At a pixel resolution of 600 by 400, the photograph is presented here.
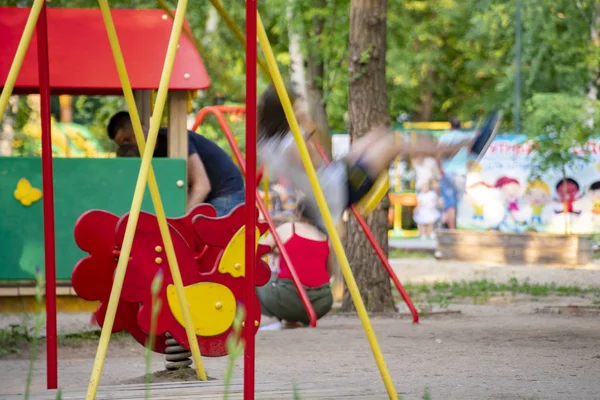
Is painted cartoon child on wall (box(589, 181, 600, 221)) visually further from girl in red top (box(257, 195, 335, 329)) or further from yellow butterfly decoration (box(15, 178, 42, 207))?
yellow butterfly decoration (box(15, 178, 42, 207))

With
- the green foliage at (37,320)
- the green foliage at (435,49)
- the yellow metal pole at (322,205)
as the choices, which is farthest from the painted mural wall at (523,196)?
the green foliage at (37,320)

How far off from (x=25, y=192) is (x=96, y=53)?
118 centimetres

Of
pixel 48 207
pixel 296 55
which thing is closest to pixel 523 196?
pixel 296 55

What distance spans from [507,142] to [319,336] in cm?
1427

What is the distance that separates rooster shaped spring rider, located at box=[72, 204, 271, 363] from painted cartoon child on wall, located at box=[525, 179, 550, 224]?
50.6ft

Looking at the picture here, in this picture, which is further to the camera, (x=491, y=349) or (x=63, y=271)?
(x=63, y=271)

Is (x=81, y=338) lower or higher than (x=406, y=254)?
higher

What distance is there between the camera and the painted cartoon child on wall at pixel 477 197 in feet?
67.2

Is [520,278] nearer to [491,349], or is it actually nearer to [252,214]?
[491,349]

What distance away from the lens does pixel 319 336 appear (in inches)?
287

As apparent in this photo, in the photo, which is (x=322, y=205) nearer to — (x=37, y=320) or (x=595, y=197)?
(x=37, y=320)

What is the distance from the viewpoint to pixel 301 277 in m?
8.12

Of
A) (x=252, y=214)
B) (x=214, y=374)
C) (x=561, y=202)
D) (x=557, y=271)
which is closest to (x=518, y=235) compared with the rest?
(x=557, y=271)

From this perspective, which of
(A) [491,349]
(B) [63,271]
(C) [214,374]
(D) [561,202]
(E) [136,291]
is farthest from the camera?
(D) [561,202]
